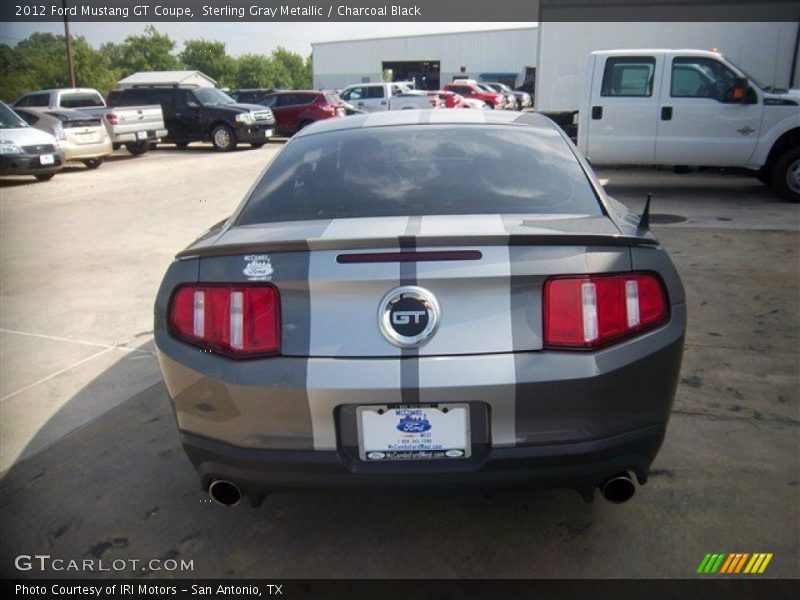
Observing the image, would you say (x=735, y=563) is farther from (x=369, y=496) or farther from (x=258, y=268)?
(x=258, y=268)

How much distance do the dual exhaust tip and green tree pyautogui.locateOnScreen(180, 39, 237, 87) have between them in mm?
75743

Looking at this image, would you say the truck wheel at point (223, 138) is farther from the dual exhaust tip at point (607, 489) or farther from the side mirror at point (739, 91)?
the dual exhaust tip at point (607, 489)

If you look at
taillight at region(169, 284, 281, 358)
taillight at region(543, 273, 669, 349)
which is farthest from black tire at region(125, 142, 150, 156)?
taillight at region(543, 273, 669, 349)

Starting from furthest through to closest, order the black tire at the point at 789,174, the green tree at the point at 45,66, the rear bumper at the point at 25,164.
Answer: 1. the green tree at the point at 45,66
2. the rear bumper at the point at 25,164
3. the black tire at the point at 789,174

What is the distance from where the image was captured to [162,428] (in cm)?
354

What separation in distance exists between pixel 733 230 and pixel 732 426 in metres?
5.10

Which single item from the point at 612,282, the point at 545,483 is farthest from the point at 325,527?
the point at 612,282

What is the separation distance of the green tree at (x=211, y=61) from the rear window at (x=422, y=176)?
2942 inches

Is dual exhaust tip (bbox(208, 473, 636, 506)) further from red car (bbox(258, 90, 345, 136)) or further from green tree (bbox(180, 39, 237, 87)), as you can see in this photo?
green tree (bbox(180, 39, 237, 87))

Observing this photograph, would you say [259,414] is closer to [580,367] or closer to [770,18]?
[580,367]

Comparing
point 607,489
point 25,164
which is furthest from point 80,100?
point 607,489

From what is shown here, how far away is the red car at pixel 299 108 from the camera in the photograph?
21.3m

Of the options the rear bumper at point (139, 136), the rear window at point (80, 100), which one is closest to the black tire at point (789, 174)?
the rear bumper at point (139, 136)

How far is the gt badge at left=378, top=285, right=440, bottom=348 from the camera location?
6.73 feet
